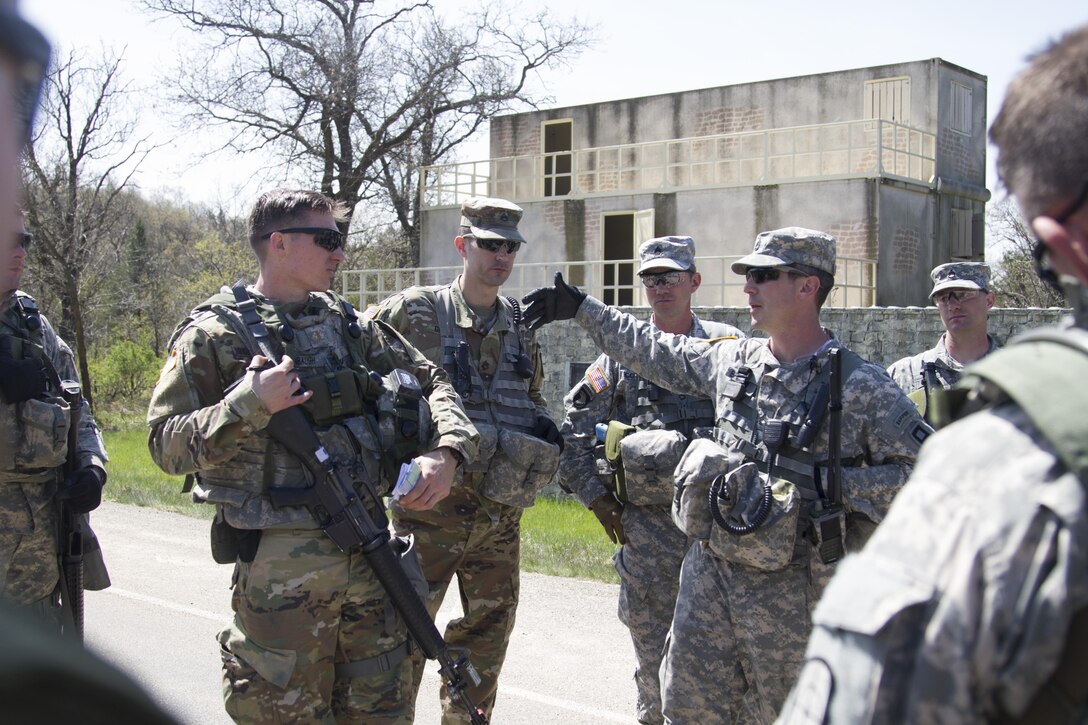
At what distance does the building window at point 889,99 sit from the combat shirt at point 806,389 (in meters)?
17.1

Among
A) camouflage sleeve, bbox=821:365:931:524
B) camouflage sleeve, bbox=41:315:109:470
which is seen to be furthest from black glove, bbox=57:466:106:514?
camouflage sleeve, bbox=821:365:931:524

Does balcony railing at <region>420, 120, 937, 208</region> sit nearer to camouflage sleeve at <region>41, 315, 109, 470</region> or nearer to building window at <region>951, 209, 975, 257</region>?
building window at <region>951, 209, 975, 257</region>

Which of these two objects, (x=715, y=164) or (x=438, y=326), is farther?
(x=715, y=164)

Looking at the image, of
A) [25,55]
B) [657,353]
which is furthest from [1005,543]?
[657,353]

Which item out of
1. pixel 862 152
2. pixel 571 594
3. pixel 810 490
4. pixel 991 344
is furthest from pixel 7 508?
pixel 862 152

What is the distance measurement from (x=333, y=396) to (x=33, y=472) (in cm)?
174

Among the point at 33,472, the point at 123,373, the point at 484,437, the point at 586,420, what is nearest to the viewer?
the point at 33,472

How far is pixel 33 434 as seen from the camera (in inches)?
172

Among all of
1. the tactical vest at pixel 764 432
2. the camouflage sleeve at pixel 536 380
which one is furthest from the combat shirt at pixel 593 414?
the tactical vest at pixel 764 432

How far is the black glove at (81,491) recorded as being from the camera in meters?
4.46

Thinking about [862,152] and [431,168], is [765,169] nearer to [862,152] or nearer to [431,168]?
[862,152]

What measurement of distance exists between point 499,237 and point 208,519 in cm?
626

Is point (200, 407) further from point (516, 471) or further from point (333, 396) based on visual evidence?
point (516, 471)

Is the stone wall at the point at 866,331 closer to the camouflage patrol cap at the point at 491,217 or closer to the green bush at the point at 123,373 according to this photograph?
the camouflage patrol cap at the point at 491,217
